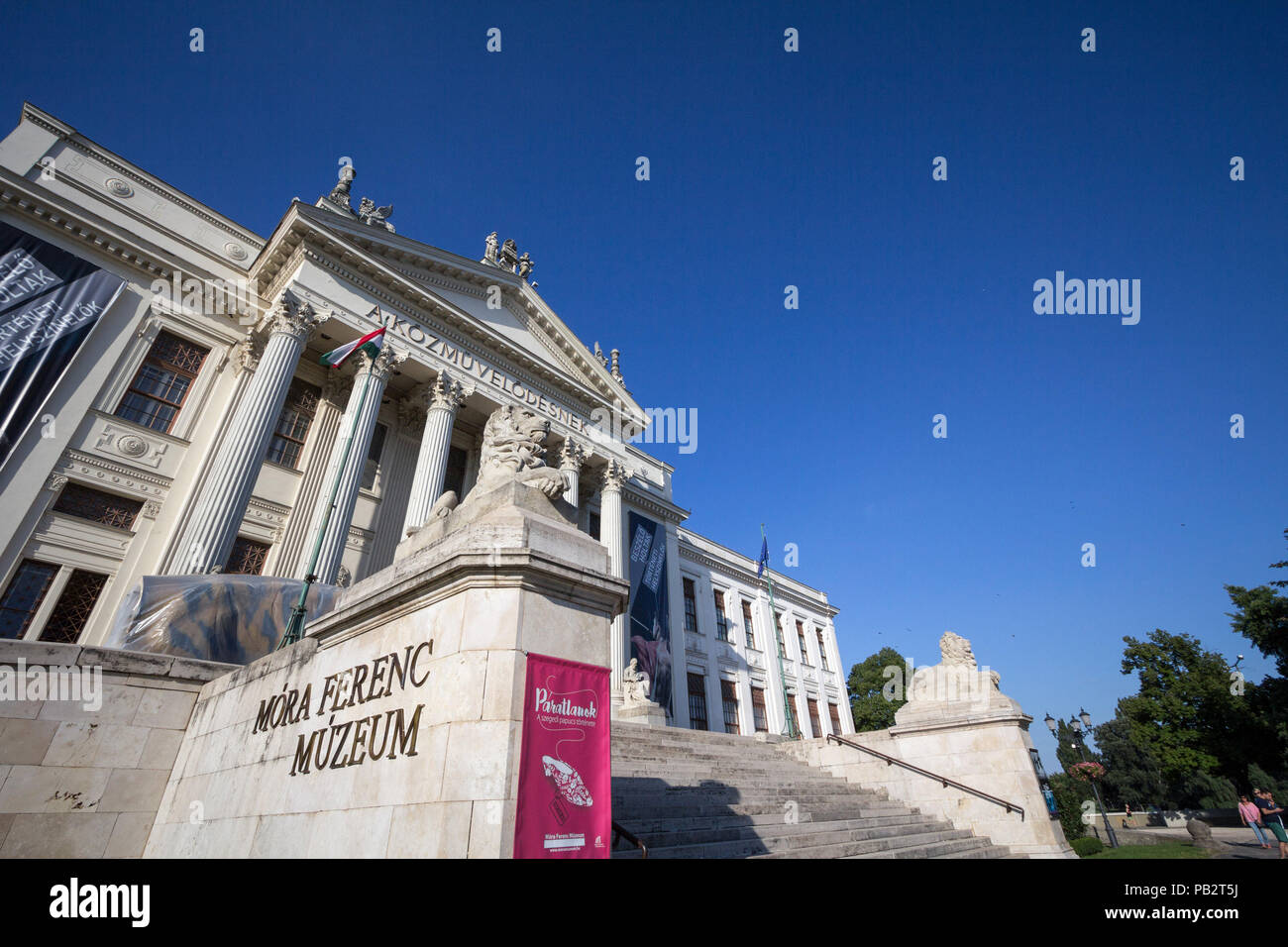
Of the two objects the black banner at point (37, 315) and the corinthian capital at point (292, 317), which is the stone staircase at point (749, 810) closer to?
the corinthian capital at point (292, 317)

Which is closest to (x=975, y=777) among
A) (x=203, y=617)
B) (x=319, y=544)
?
(x=319, y=544)

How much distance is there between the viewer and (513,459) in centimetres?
546

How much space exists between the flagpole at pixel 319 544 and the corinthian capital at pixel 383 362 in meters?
0.26

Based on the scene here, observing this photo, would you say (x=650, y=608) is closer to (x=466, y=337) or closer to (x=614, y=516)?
(x=614, y=516)

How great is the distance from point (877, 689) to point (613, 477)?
33277 mm

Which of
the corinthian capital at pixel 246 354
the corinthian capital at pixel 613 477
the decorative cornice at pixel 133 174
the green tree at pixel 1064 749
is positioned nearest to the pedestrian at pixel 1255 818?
the corinthian capital at pixel 613 477

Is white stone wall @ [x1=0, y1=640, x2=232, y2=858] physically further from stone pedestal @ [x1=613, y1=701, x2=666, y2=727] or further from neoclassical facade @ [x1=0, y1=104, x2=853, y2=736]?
stone pedestal @ [x1=613, y1=701, x2=666, y2=727]

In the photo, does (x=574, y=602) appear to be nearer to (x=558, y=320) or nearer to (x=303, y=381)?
(x=303, y=381)

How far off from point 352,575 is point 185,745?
10.7 m

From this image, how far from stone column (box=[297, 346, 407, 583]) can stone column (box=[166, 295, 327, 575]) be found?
5.48ft

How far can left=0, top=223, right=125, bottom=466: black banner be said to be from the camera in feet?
41.3
